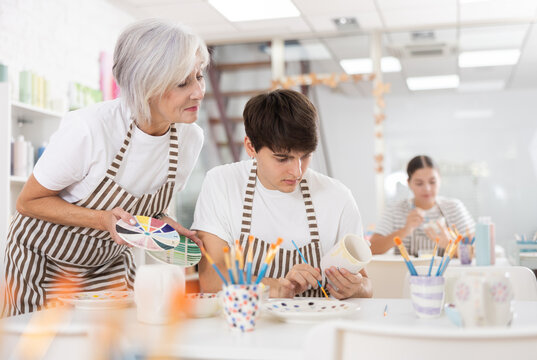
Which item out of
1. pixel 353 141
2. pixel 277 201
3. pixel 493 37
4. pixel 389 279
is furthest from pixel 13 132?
pixel 493 37

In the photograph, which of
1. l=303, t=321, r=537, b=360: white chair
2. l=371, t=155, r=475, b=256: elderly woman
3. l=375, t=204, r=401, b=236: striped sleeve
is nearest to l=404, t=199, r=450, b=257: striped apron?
l=371, t=155, r=475, b=256: elderly woman

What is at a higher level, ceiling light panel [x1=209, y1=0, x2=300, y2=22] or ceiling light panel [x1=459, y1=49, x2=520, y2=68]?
ceiling light panel [x1=209, y1=0, x2=300, y2=22]

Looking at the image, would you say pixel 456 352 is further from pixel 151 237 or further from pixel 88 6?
pixel 88 6

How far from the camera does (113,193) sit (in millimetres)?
1727

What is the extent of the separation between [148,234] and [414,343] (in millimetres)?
818

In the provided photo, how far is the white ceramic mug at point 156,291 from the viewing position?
127 cm

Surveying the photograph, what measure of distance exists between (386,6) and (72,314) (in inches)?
176

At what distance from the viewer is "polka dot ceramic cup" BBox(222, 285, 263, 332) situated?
1.19 metres

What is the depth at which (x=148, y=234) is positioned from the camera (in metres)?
1.51

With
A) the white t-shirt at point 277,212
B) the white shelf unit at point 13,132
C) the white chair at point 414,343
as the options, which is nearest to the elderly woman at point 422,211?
the white t-shirt at point 277,212

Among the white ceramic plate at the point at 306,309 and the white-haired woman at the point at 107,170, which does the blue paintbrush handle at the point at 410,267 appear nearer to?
the white ceramic plate at the point at 306,309

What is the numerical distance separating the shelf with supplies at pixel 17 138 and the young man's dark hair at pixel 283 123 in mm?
2133

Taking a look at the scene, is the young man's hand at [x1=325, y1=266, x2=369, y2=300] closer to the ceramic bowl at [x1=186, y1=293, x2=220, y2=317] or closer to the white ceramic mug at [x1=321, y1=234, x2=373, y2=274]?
the white ceramic mug at [x1=321, y1=234, x2=373, y2=274]

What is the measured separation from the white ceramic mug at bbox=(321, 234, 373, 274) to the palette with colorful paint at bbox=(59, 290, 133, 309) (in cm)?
50
